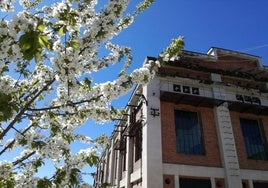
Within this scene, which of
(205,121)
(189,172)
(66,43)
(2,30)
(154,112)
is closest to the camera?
(2,30)

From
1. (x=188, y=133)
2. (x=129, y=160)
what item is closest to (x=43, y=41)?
(x=188, y=133)

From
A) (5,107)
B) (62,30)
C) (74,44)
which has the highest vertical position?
(74,44)

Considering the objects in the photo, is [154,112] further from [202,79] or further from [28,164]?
[28,164]

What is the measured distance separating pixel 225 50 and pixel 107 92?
650 inches

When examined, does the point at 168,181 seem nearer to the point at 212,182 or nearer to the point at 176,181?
the point at 176,181

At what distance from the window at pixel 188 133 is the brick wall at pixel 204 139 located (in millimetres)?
310

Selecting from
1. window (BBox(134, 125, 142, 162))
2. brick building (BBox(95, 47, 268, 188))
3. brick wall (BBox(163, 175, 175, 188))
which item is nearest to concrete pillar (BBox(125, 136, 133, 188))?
brick building (BBox(95, 47, 268, 188))

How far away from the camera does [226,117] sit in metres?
16.8

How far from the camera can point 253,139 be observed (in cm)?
1747

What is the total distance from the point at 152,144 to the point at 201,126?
385cm

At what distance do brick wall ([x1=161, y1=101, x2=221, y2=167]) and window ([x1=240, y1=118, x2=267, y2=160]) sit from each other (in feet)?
8.16

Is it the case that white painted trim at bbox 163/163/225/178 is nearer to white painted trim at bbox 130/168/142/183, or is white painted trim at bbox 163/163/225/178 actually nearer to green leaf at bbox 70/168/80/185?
white painted trim at bbox 130/168/142/183

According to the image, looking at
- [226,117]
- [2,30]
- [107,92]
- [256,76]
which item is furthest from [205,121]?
[2,30]

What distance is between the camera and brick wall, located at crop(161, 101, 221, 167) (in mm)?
14836
